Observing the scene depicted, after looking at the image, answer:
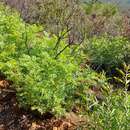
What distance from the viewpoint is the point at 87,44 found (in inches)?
523

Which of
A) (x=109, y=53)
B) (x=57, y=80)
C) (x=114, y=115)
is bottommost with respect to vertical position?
(x=109, y=53)

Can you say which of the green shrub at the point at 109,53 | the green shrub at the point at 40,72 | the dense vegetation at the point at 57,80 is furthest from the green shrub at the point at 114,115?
the green shrub at the point at 109,53

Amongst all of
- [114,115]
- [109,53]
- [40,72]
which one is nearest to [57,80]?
[40,72]

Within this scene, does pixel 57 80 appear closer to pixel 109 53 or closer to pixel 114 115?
pixel 114 115

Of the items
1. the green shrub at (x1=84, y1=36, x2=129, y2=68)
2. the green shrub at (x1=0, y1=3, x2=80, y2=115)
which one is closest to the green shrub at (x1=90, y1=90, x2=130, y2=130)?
the green shrub at (x1=0, y1=3, x2=80, y2=115)

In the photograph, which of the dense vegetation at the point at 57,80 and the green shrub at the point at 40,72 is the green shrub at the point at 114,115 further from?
the green shrub at the point at 40,72

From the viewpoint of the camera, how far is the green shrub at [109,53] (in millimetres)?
11820

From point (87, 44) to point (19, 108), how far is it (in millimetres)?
6075

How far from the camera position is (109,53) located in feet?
39.4

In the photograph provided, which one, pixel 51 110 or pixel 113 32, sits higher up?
pixel 51 110

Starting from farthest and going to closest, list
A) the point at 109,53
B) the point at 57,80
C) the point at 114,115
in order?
the point at 109,53, the point at 57,80, the point at 114,115

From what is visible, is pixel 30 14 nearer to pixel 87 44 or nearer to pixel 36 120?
pixel 87 44

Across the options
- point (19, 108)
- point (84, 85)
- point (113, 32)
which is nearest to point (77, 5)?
point (84, 85)

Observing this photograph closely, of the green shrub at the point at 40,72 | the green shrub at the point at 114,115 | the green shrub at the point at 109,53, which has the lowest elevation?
the green shrub at the point at 109,53
